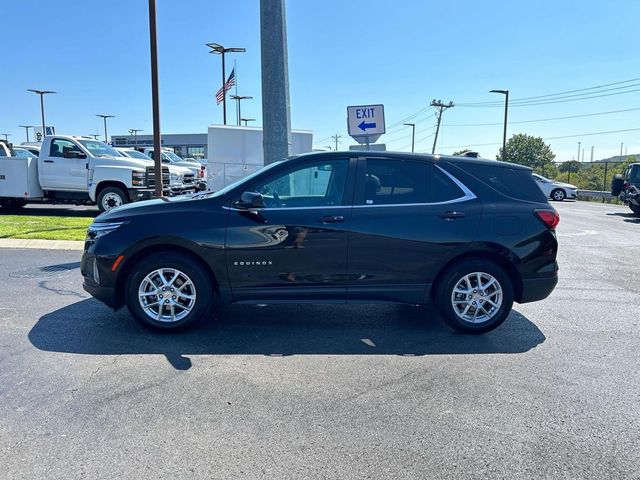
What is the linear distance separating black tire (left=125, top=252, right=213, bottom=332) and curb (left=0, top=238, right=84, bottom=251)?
507cm

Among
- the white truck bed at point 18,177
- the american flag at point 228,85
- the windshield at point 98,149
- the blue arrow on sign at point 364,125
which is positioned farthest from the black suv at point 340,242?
the american flag at point 228,85

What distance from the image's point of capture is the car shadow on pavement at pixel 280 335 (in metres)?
Result: 4.45

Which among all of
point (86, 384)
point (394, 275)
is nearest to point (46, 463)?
point (86, 384)

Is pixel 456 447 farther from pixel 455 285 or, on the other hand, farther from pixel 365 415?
pixel 455 285

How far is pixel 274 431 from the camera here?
3117 millimetres

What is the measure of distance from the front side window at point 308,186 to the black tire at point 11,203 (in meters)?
12.8

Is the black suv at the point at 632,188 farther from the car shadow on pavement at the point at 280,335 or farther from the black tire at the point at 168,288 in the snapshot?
the black tire at the point at 168,288

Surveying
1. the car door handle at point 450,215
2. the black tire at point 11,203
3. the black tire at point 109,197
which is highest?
the car door handle at point 450,215

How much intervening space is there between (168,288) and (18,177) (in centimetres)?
1190

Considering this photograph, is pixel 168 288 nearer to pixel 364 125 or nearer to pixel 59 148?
pixel 364 125

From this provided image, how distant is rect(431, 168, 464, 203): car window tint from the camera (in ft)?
16.0

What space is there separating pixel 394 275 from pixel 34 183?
1310 centimetres

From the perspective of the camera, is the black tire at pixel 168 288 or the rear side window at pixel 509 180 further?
the rear side window at pixel 509 180

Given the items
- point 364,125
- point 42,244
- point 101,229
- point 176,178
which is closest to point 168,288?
point 101,229
